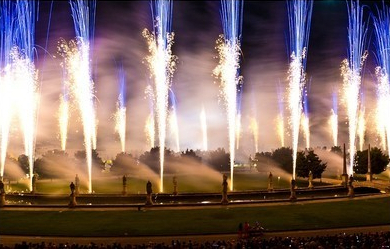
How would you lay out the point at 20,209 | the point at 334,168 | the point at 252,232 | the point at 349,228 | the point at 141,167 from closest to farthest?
the point at 252,232, the point at 349,228, the point at 20,209, the point at 141,167, the point at 334,168

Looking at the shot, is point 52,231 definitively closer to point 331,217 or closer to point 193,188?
point 331,217

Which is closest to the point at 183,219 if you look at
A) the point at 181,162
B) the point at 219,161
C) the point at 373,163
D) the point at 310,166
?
the point at 310,166

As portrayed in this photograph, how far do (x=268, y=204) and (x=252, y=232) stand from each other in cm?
1093

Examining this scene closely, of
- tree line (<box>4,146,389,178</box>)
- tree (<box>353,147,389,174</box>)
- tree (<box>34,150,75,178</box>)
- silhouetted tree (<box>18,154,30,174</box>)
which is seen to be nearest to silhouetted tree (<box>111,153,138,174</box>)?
tree line (<box>4,146,389,178</box>)

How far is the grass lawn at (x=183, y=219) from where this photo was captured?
112 feet

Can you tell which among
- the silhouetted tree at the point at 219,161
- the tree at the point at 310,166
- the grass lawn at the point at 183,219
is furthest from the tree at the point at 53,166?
the grass lawn at the point at 183,219

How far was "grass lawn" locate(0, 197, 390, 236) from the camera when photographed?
3425 cm

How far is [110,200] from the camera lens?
147ft

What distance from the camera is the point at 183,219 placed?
123ft

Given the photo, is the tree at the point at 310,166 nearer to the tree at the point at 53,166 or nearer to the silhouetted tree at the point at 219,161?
the silhouetted tree at the point at 219,161

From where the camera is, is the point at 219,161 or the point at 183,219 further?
the point at 219,161

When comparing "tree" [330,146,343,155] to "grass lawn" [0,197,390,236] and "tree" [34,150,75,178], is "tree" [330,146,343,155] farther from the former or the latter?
"grass lawn" [0,197,390,236]

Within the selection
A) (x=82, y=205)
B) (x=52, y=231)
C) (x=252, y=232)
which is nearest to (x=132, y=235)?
(x=52, y=231)

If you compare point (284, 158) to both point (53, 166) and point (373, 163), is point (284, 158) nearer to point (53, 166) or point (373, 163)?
point (373, 163)
